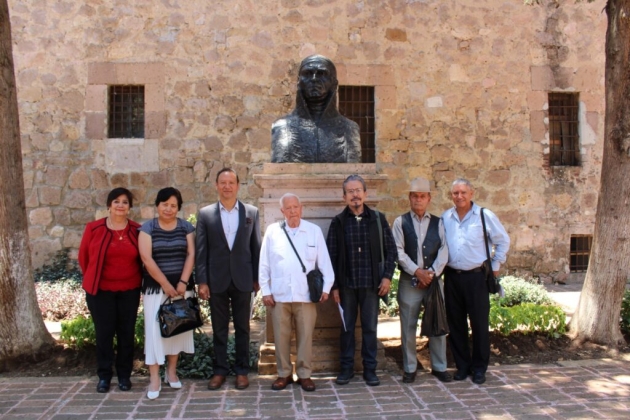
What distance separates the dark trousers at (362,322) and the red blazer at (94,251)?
67.5 inches

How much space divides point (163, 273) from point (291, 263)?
1.00 metres

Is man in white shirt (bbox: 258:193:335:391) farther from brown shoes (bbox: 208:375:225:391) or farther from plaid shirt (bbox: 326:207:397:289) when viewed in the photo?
brown shoes (bbox: 208:375:225:391)

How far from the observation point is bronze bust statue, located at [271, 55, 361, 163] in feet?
15.4

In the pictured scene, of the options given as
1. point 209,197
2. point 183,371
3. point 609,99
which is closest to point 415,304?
point 183,371

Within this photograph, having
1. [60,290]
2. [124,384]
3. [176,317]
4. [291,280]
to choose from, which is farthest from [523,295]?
[60,290]

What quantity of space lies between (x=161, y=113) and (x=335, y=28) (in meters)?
3.31

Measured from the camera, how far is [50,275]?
27.3ft

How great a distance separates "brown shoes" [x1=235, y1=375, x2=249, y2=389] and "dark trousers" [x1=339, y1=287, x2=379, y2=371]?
2.59 feet

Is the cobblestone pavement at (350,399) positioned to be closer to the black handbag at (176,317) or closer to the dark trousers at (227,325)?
the dark trousers at (227,325)

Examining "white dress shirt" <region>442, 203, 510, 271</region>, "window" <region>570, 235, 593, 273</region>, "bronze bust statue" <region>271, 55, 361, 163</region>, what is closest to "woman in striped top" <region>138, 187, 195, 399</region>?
"bronze bust statue" <region>271, 55, 361, 163</region>

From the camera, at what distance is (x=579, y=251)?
9430 millimetres

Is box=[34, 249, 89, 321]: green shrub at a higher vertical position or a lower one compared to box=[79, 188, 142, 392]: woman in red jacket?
lower

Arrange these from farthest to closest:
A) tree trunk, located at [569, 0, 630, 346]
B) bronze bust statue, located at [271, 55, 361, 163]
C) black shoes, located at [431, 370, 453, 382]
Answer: tree trunk, located at [569, 0, 630, 346]
bronze bust statue, located at [271, 55, 361, 163]
black shoes, located at [431, 370, 453, 382]

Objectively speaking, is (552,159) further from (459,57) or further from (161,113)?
(161,113)
